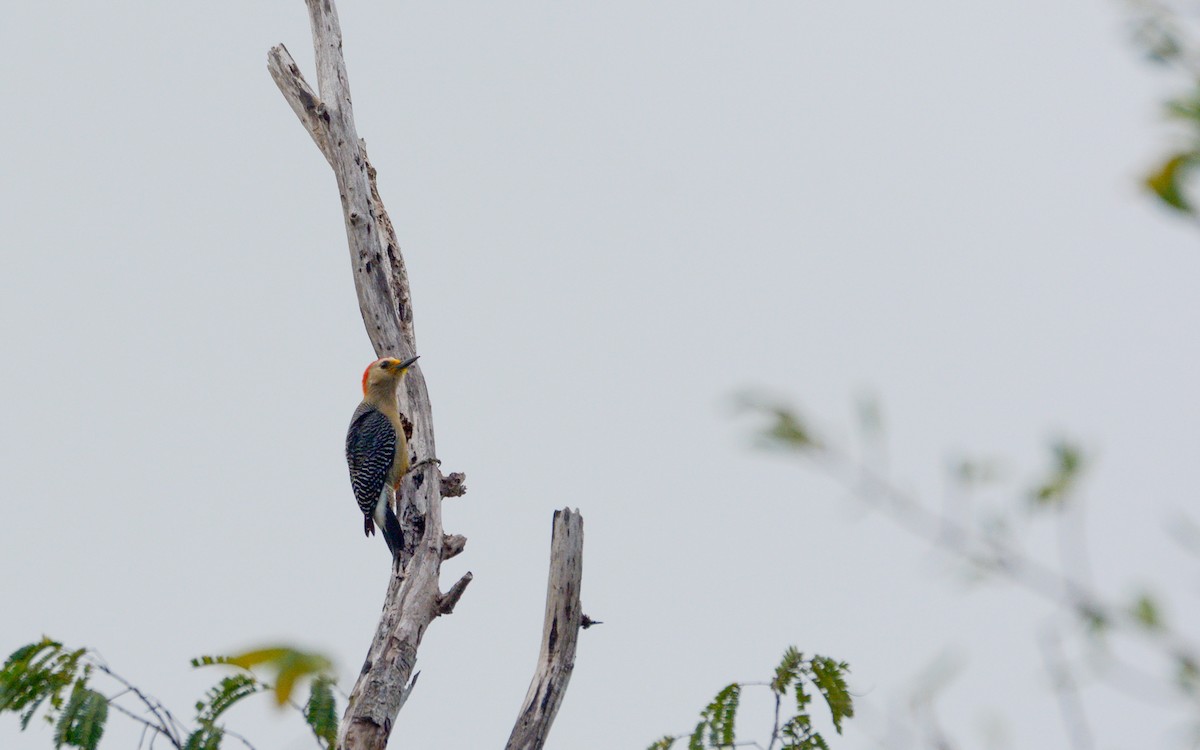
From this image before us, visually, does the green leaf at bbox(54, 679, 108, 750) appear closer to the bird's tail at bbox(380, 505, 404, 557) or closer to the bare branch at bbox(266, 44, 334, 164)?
the bird's tail at bbox(380, 505, 404, 557)

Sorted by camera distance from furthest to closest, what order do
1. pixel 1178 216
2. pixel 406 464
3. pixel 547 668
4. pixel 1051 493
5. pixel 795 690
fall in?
pixel 406 464
pixel 547 668
pixel 795 690
pixel 1051 493
pixel 1178 216

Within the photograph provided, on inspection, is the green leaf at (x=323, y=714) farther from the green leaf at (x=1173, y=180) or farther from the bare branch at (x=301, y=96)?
the bare branch at (x=301, y=96)

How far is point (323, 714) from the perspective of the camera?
3826 mm

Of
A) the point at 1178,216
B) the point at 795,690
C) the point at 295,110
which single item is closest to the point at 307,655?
the point at 1178,216

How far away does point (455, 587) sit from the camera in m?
6.74

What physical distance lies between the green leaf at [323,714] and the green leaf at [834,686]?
2.00 m

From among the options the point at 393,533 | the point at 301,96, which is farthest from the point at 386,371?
the point at 301,96

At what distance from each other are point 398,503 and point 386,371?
1.02 meters

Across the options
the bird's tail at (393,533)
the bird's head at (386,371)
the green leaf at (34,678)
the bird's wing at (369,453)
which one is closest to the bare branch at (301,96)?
the bird's head at (386,371)

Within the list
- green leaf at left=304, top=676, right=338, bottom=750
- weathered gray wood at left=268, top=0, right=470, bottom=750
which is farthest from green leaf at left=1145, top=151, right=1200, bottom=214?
weathered gray wood at left=268, top=0, right=470, bottom=750

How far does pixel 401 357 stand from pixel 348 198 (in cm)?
103

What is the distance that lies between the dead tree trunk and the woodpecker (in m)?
0.17

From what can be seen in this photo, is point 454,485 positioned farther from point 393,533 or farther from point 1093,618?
point 1093,618

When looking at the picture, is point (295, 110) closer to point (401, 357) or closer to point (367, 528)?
point (401, 357)
